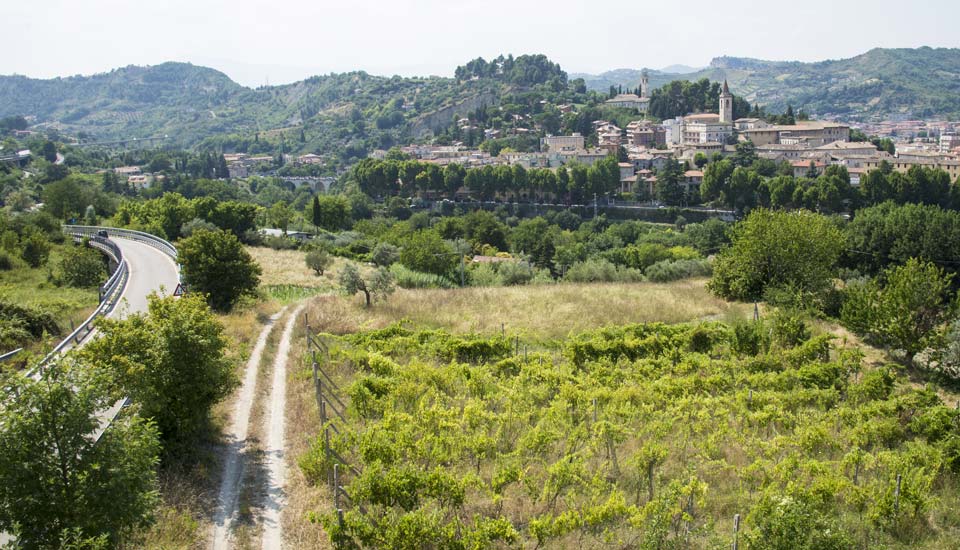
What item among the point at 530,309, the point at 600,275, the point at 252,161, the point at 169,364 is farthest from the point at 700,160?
the point at 252,161

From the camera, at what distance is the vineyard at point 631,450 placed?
9.31 meters

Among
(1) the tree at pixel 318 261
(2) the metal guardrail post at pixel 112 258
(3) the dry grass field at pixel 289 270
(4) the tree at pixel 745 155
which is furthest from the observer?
(4) the tree at pixel 745 155

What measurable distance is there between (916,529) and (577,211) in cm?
7223

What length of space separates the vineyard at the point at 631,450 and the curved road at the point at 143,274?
858 cm

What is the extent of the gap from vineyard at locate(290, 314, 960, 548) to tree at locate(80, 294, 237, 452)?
224 cm

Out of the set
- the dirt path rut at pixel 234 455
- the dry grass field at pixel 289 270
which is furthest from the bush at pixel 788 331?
the dry grass field at pixel 289 270

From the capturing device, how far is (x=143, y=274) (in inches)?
1110

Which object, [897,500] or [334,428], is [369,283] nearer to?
[334,428]

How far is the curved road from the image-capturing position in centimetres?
2231

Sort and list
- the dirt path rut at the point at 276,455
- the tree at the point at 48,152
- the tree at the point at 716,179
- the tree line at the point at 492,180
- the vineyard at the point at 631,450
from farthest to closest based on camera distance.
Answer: the tree at the point at 48,152
the tree line at the point at 492,180
the tree at the point at 716,179
the dirt path rut at the point at 276,455
the vineyard at the point at 631,450

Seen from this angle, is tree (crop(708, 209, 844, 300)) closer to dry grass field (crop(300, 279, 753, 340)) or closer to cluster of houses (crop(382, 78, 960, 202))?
dry grass field (crop(300, 279, 753, 340))

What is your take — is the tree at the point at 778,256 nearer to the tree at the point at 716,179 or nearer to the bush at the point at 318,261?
the bush at the point at 318,261

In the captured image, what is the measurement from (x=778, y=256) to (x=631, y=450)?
563 inches

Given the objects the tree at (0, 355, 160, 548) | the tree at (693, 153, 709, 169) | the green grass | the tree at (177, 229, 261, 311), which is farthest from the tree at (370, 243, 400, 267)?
the tree at (693, 153, 709, 169)
